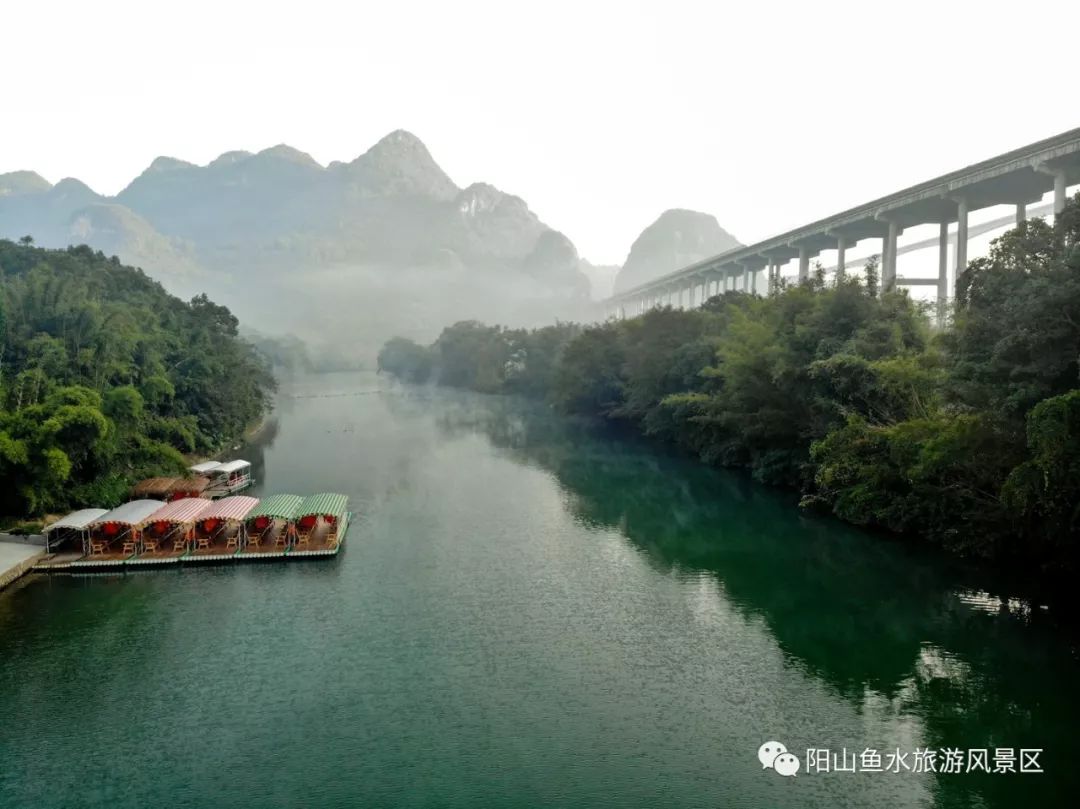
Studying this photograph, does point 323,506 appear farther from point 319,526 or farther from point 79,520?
point 79,520

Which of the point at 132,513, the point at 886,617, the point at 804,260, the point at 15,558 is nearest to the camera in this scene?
the point at 886,617

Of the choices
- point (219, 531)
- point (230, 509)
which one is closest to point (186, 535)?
point (219, 531)

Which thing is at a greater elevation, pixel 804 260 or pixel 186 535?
pixel 804 260

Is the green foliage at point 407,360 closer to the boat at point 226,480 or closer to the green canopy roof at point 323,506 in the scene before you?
the boat at point 226,480

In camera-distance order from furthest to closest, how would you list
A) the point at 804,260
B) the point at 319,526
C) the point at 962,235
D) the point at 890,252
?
the point at 804,260, the point at 890,252, the point at 962,235, the point at 319,526

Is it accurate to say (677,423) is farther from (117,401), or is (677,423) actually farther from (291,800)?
(291,800)

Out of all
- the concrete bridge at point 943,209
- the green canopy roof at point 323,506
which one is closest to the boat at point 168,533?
the green canopy roof at point 323,506
